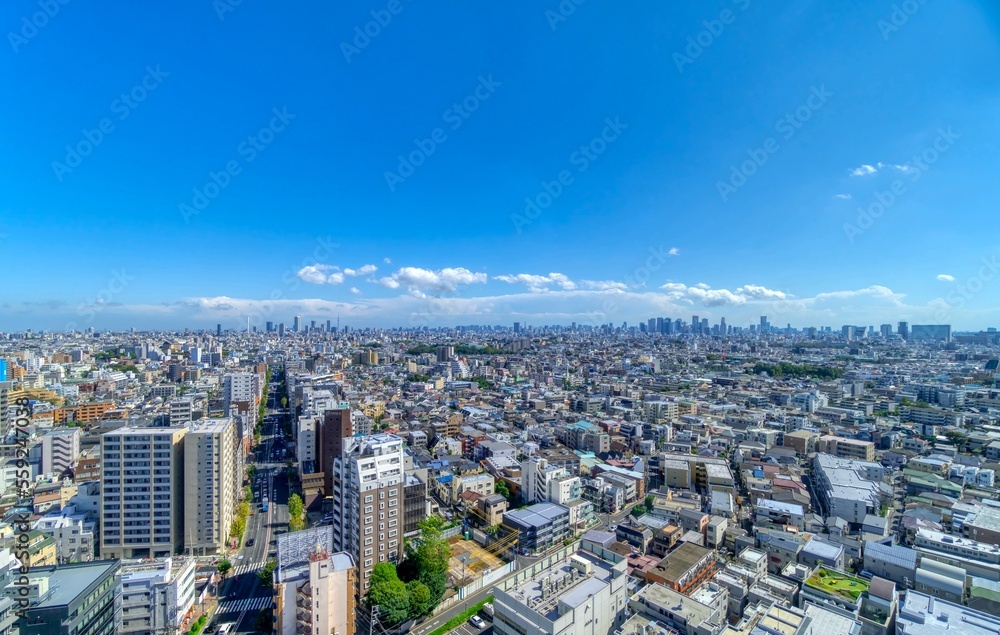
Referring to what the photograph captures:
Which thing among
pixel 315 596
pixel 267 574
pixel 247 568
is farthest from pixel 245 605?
pixel 315 596

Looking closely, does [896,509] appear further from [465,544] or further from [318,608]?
[318,608]

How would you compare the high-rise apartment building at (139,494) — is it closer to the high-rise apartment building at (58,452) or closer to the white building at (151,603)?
the white building at (151,603)

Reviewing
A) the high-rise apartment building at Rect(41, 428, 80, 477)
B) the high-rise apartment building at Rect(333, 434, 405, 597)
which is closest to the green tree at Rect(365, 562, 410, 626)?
the high-rise apartment building at Rect(333, 434, 405, 597)

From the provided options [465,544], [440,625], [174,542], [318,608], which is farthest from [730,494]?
[174,542]

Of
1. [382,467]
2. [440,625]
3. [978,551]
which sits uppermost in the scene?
[382,467]

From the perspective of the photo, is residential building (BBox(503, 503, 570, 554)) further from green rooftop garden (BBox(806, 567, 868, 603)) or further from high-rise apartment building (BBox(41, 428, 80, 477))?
high-rise apartment building (BBox(41, 428, 80, 477))

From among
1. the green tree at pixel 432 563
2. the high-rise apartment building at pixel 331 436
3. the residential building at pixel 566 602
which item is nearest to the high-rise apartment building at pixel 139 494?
the high-rise apartment building at pixel 331 436
